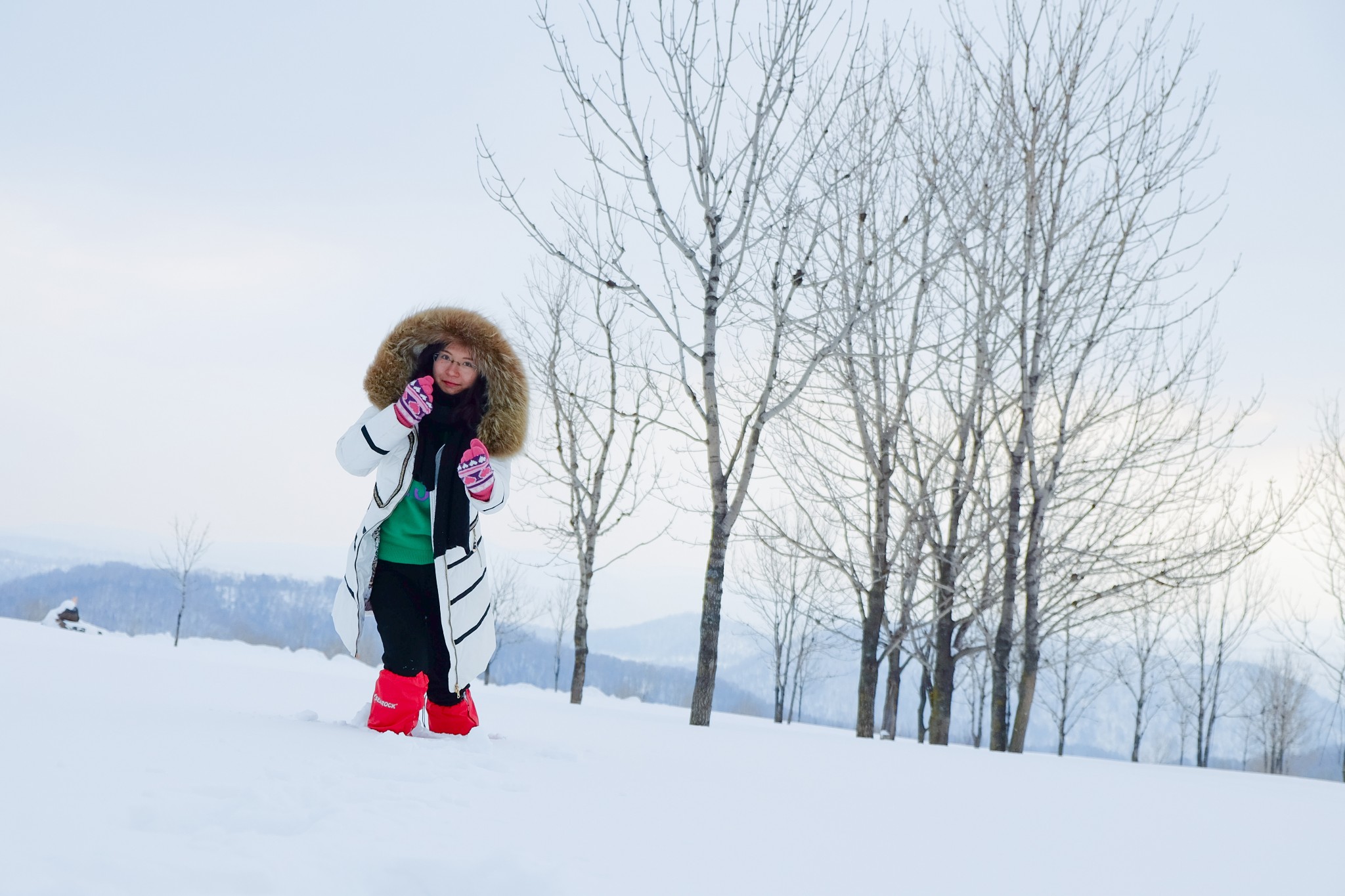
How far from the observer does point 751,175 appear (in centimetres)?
621

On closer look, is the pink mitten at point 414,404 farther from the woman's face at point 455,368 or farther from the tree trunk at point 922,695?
the tree trunk at point 922,695

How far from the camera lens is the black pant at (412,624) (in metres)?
3.33

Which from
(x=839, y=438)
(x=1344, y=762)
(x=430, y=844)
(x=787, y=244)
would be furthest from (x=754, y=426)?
(x=1344, y=762)

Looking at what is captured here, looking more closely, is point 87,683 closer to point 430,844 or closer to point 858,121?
point 430,844

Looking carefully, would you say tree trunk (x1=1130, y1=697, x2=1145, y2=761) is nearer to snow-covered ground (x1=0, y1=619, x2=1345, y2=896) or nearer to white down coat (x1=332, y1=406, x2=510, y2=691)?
snow-covered ground (x1=0, y1=619, x2=1345, y2=896)

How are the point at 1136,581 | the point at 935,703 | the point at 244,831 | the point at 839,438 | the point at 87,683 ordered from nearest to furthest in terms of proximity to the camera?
the point at 244,831, the point at 87,683, the point at 1136,581, the point at 839,438, the point at 935,703

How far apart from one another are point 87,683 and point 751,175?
509 cm

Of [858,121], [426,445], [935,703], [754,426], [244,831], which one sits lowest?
[935,703]

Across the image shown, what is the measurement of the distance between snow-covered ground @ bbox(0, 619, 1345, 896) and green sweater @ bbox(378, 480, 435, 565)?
72 cm

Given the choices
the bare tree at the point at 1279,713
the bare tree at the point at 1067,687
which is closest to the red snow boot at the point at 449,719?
the bare tree at the point at 1067,687

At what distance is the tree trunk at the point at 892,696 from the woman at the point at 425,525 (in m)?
10.8

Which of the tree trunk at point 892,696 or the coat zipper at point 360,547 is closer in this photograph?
the coat zipper at point 360,547

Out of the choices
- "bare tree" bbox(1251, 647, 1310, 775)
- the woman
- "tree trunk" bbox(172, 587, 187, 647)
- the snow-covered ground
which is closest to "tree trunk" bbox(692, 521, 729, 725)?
the snow-covered ground

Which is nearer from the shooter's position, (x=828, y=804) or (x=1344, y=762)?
(x=828, y=804)
